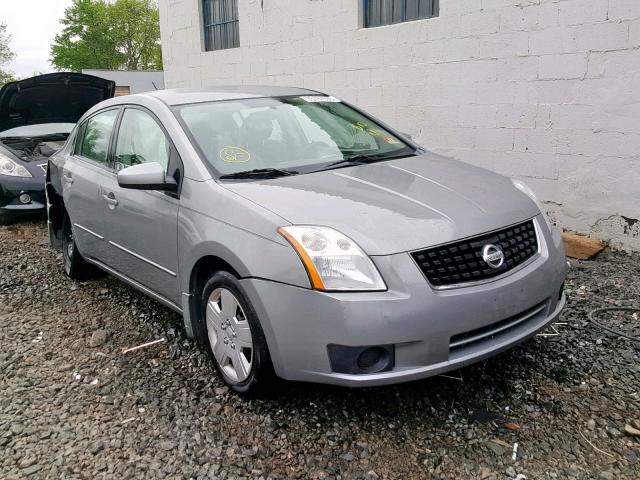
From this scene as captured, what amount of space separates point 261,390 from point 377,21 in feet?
17.5

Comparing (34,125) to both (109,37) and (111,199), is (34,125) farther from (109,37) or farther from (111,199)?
(109,37)

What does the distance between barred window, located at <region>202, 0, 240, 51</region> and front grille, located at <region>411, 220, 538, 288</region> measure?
7.32 meters

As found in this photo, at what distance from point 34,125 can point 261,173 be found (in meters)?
5.95

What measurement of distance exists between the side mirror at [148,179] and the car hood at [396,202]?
1.31ft

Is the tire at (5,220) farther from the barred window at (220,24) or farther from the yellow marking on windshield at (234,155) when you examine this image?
the yellow marking on windshield at (234,155)

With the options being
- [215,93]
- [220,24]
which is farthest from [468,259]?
[220,24]

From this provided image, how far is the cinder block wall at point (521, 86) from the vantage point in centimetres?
503

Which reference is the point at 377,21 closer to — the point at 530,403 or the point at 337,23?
the point at 337,23

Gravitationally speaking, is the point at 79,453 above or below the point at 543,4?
below

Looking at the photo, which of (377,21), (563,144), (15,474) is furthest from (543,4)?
(15,474)

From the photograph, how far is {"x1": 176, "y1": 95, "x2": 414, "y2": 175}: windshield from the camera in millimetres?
3375

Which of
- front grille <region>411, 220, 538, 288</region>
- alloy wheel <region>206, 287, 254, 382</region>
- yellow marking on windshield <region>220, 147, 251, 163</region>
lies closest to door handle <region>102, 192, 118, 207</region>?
yellow marking on windshield <region>220, 147, 251, 163</region>

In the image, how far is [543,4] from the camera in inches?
208

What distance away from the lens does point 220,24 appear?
937cm
